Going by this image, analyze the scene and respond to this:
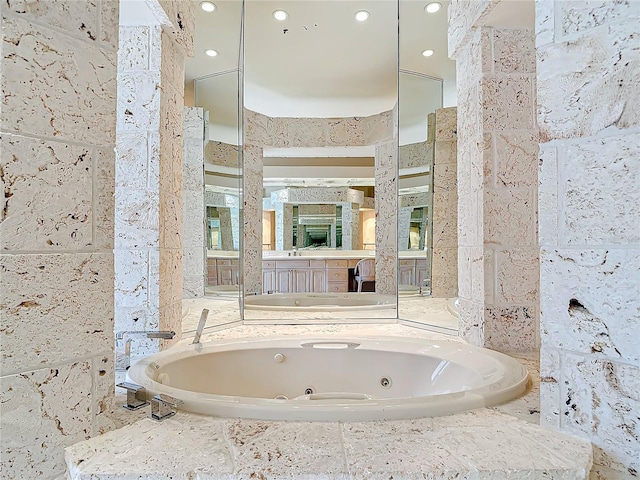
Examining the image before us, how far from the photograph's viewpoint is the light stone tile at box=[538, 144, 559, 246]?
732mm

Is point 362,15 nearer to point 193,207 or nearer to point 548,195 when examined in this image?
point 193,207

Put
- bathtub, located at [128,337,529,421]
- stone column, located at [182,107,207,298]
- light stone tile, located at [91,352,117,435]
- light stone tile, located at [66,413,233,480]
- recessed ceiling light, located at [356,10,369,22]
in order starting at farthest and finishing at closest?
recessed ceiling light, located at [356,10,369,22]
stone column, located at [182,107,207,298]
bathtub, located at [128,337,529,421]
light stone tile, located at [91,352,117,435]
light stone tile, located at [66,413,233,480]

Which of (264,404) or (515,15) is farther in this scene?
(515,15)

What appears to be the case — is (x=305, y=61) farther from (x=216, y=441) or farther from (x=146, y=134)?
(x=216, y=441)

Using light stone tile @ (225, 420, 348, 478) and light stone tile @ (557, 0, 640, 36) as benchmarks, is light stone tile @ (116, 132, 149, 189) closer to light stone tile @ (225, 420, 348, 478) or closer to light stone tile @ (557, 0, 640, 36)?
light stone tile @ (225, 420, 348, 478)

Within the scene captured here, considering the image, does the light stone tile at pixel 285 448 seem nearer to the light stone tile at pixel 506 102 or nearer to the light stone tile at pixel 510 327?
the light stone tile at pixel 510 327

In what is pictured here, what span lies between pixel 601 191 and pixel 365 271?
1383 mm

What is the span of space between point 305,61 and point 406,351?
1.52m

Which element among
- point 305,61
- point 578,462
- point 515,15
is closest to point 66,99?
point 578,462

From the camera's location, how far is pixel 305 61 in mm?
2012

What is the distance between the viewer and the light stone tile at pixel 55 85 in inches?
24.8

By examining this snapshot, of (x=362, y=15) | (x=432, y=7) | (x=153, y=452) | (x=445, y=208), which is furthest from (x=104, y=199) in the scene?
(x=432, y=7)

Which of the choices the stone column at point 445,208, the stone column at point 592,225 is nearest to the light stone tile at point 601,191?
the stone column at point 592,225

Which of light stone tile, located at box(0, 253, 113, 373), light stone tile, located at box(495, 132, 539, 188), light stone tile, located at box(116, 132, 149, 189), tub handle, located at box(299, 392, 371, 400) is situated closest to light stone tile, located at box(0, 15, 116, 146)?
light stone tile, located at box(0, 253, 113, 373)
